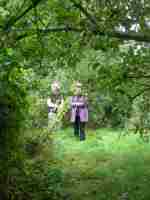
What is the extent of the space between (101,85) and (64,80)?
172 centimetres

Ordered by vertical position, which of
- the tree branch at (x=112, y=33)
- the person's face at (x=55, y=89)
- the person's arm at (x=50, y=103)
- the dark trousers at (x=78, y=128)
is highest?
the tree branch at (x=112, y=33)

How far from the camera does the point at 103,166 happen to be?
7754 millimetres

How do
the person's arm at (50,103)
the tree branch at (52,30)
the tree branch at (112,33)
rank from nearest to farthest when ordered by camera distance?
1. the tree branch at (112,33)
2. the tree branch at (52,30)
3. the person's arm at (50,103)

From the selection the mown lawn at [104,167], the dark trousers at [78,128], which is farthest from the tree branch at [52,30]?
the dark trousers at [78,128]

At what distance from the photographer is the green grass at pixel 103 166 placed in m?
6.21

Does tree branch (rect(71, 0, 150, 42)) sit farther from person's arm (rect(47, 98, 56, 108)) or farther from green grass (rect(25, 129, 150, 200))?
person's arm (rect(47, 98, 56, 108))

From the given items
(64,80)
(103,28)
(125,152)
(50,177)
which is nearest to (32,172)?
(50,177)

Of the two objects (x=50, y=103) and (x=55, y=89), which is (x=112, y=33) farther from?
(x=50, y=103)

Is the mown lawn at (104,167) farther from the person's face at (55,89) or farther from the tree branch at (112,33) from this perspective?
the tree branch at (112,33)

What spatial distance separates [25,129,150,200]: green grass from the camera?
20.4 ft

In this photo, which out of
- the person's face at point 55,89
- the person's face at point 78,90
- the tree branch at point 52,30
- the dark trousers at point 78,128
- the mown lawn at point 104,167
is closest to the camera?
the tree branch at point 52,30

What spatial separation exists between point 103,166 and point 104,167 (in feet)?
0.25

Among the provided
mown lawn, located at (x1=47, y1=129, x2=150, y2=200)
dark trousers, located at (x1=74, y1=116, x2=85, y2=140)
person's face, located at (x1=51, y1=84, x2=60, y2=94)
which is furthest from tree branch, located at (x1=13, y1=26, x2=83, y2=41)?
dark trousers, located at (x1=74, y1=116, x2=85, y2=140)

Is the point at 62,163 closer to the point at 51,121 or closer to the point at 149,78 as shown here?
the point at 51,121
